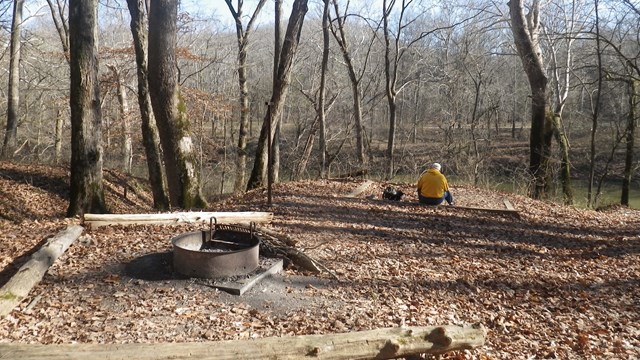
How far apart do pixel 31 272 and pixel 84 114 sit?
5176 mm

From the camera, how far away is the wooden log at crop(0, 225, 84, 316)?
427cm

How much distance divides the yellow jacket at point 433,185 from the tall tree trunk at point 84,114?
6.42 m

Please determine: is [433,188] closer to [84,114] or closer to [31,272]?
[84,114]

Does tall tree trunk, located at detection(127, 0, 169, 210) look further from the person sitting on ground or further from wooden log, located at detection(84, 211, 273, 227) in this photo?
the person sitting on ground

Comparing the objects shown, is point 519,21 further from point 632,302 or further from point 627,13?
point 632,302

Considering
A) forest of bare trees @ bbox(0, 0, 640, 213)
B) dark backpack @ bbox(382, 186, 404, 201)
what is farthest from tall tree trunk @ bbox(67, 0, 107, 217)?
dark backpack @ bbox(382, 186, 404, 201)

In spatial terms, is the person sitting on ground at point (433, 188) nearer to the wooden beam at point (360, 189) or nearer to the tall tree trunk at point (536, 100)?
the wooden beam at point (360, 189)

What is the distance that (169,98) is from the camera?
360 inches

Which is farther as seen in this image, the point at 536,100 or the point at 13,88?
the point at 13,88

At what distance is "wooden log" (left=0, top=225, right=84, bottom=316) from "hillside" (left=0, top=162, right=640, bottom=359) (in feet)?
0.31

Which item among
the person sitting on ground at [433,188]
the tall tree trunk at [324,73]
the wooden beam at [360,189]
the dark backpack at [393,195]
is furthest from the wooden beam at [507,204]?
the tall tree trunk at [324,73]

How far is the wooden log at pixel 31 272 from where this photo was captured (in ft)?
14.0

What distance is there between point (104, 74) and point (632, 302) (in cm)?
1838

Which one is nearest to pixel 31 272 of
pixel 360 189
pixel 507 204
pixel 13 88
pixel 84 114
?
pixel 84 114
